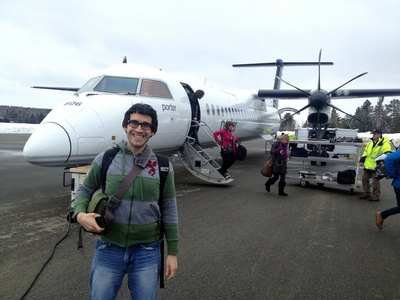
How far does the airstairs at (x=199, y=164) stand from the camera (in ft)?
31.7

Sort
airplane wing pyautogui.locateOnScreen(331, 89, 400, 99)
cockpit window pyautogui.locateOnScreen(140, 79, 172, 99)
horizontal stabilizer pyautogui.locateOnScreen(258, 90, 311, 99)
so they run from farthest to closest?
1. horizontal stabilizer pyautogui.locateOnScreen(258, 90, 311, 99)
2. airplane wing pyautogui.locateOnScreen(331, 89, 400, 99)
3. cockpit window pyautogui.locateOnScreen(140, 79, 172, 99)

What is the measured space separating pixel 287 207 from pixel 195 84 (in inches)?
224

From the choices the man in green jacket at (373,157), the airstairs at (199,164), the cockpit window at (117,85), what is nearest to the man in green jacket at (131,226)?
the cockpit window at (117,85)

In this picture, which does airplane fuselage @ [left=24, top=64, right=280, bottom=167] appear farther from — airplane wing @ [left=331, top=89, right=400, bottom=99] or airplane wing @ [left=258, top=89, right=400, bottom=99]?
airplane wing @ [left=331, top=89, right=400, bottom=99]

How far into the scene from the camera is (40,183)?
30.8ft

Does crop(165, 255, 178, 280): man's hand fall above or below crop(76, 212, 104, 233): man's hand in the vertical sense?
below

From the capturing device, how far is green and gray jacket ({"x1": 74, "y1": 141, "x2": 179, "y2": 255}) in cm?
211

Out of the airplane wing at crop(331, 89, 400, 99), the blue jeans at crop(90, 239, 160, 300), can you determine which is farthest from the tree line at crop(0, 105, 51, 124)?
the blue jeans at crop(90, 239, 160, 300)

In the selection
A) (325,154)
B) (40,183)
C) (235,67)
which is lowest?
(40,183)

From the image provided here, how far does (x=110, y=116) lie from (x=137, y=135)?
15.4 feet

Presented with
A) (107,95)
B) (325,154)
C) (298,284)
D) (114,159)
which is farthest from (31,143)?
(325,154)

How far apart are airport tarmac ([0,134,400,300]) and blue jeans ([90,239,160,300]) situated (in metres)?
1.33

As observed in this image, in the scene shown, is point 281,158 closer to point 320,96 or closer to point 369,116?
point 320,96

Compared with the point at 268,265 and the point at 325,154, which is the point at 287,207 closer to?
the point at 268,265
